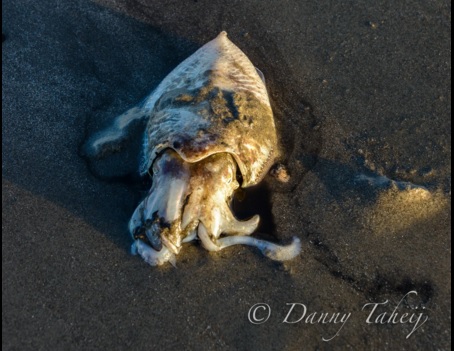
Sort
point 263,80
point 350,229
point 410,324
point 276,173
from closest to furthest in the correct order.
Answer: point 410,324, point 350,229, point 276,173, point 263,80

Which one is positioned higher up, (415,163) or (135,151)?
(415,163)

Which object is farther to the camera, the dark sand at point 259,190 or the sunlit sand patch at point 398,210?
the sunlit sand patch at point 398,210

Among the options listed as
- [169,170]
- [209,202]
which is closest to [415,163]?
[209,202]

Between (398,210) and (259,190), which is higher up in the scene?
(398,210)

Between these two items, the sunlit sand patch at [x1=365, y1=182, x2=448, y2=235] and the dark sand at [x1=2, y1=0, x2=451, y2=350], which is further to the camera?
the sunlit sand patch at [x1=365, y1=182, x2=448, y2=235]

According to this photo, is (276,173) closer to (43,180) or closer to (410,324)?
(410,324)

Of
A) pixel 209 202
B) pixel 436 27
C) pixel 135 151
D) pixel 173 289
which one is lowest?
pixel 173 289

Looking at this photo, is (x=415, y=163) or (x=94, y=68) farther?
(x=94, y=68)

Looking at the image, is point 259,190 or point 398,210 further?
point 259,190
